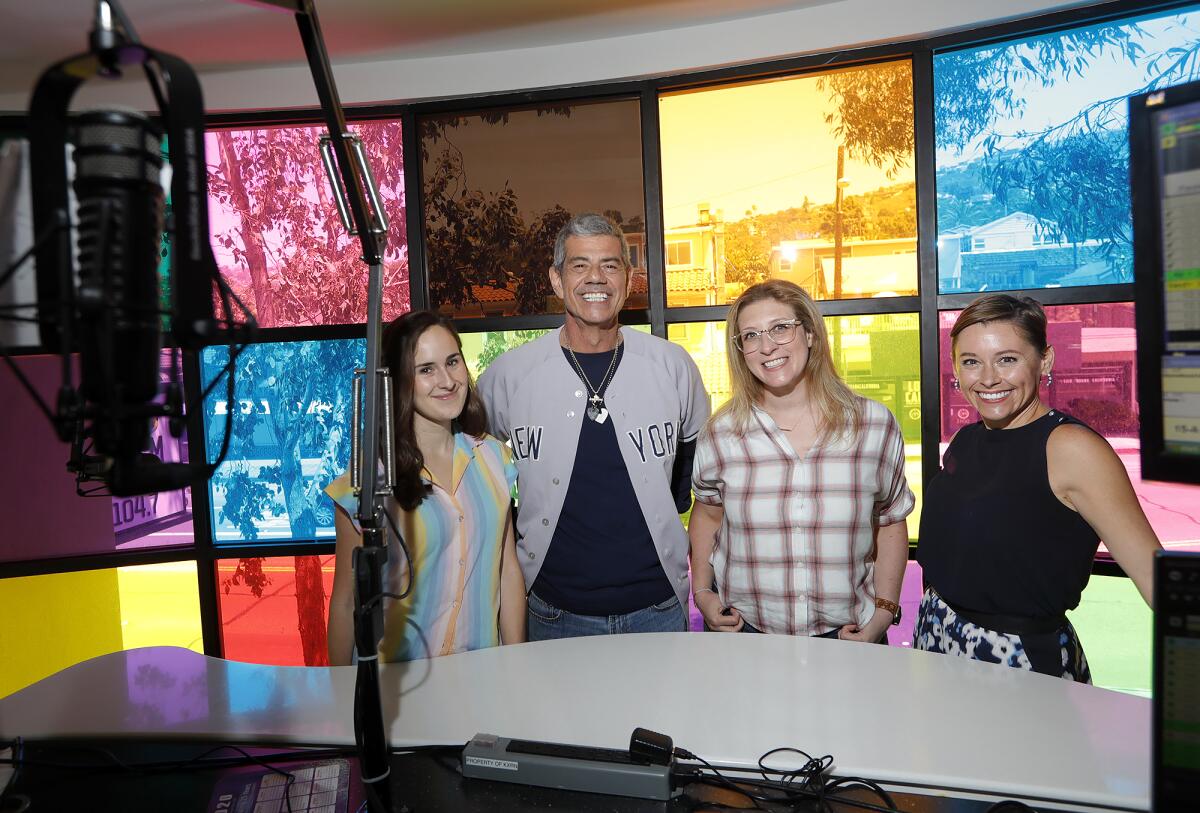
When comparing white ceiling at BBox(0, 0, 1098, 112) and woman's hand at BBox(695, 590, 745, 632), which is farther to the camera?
white ceiling at BBox(0, 0, 1098, 112)

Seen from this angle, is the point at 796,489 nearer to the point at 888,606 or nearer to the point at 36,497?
the point at 888,606

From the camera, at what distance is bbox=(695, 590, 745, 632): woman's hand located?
1.89m

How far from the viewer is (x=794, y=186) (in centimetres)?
317

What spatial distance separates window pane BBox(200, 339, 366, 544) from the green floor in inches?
124

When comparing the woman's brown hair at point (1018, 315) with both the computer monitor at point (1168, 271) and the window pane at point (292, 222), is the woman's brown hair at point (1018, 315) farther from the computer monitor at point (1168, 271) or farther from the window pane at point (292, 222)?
the window pane at point (292, 222)

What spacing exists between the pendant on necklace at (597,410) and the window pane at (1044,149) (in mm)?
1573

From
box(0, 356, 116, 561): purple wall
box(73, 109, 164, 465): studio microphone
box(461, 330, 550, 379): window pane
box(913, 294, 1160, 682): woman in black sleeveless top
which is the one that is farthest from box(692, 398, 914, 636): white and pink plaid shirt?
box(0, 356, 116, 561): purple wall

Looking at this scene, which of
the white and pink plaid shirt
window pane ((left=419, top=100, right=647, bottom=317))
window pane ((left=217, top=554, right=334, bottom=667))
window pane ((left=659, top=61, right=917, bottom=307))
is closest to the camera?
the white and pink plaid shirt

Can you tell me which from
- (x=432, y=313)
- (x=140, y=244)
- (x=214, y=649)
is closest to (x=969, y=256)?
(x=432, y=313)

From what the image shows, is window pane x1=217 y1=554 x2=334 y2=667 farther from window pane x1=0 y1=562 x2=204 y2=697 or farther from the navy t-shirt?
the navy t-shirt

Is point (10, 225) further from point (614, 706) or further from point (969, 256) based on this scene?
point (969, 256)

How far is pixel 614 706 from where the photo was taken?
138 cm

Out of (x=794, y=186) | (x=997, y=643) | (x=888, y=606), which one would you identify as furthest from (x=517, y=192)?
(x=997, y=643)

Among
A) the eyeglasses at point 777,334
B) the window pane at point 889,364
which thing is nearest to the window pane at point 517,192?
the window pane at point 889,364
